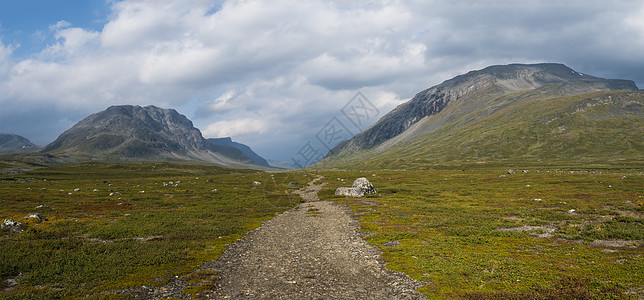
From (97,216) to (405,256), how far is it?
1638 inches

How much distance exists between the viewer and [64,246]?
24109 mm

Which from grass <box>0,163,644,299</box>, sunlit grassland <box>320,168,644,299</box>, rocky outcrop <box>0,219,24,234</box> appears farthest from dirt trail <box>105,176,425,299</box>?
rocky outcrop <box>0,219,24,234</box>

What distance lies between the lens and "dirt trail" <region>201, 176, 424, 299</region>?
54.2ft

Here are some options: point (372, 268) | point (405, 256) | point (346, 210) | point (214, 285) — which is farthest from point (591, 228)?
point (214, 285)

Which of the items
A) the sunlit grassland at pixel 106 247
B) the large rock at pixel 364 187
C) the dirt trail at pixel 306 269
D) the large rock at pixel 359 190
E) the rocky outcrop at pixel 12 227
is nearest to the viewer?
the dirt trail at pixel 306 269

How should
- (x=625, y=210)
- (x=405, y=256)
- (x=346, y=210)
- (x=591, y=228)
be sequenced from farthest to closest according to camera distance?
(x=346, y=210)
(x=625, y=210)
(x=591, y=228)
(x=405, y=256)

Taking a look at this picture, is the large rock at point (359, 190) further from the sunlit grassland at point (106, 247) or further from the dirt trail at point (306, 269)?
the dirt trail at point (306, 269)

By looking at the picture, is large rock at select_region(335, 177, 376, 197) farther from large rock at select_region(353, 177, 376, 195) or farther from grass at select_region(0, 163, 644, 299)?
grass at select_region(0, 163, 644, 299)

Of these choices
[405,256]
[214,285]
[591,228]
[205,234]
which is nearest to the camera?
[214,285]

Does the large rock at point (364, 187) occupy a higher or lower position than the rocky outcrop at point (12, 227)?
lower

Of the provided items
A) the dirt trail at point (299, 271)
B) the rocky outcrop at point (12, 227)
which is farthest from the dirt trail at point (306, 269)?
the rocky outcrop at point (12, 227)

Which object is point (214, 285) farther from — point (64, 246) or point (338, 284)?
point (64, 246)

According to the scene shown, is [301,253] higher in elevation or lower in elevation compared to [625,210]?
higher

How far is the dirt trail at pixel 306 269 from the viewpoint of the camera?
16516 mm
